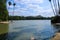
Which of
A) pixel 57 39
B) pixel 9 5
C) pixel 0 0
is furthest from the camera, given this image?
pixel 9 5

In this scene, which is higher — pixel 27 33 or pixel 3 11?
pixel 3 11

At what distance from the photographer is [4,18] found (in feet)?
315

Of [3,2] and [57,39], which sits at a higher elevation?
[3,2]

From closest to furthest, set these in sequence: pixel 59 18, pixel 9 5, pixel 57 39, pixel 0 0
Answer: pixel 57 39
pixel 59 18
pixel 0 0
pixel 9 5

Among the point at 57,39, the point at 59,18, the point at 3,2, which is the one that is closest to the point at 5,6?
the point at 3,2

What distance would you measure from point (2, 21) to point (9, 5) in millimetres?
11284

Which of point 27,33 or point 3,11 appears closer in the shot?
point 27,33

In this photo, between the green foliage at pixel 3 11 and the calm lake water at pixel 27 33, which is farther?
the green foliage at pixel 3 11

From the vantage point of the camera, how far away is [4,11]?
93500 millimetres

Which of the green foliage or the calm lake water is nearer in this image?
the calm lake water

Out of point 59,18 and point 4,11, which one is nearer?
point 59,18

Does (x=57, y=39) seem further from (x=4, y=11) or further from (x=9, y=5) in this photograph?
(x=9, y=5)

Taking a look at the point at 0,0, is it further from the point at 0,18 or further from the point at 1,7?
the point at 0,18

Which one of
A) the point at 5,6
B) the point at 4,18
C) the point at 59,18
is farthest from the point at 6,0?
the point at 59,18
